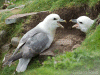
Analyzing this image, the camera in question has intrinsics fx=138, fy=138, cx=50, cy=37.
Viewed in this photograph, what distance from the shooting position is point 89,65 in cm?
253

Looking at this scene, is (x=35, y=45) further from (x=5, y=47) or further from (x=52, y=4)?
(x=52, y=4)

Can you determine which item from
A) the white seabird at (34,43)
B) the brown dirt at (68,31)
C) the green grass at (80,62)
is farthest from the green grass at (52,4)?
the green grass at (80,62)

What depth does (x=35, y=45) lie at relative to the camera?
12.9 ft

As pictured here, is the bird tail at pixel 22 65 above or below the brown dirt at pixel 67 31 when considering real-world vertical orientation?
below

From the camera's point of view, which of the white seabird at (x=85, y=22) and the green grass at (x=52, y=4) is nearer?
the white seabird at (x=85, y=22)

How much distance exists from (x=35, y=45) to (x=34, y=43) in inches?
2.5

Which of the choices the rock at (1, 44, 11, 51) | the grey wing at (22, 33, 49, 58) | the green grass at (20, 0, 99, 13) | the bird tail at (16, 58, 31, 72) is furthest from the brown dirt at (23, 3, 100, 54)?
the rock at (1, 44, 11, 51)

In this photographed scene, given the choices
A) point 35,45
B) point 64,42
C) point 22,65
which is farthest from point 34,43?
point 64,42

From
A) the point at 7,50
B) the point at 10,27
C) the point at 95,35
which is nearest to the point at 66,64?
the point at 95,35

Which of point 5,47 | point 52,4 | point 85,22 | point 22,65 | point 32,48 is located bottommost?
point 5,47

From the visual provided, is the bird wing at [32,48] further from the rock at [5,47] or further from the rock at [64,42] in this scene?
the rock at [5,47]

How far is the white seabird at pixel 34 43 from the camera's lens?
12.5ft

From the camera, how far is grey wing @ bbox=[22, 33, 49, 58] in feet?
12.6

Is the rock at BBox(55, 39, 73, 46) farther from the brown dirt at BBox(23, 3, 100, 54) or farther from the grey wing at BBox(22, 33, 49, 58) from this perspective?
the grey wing at BBox(22, 33, 49, 58)
